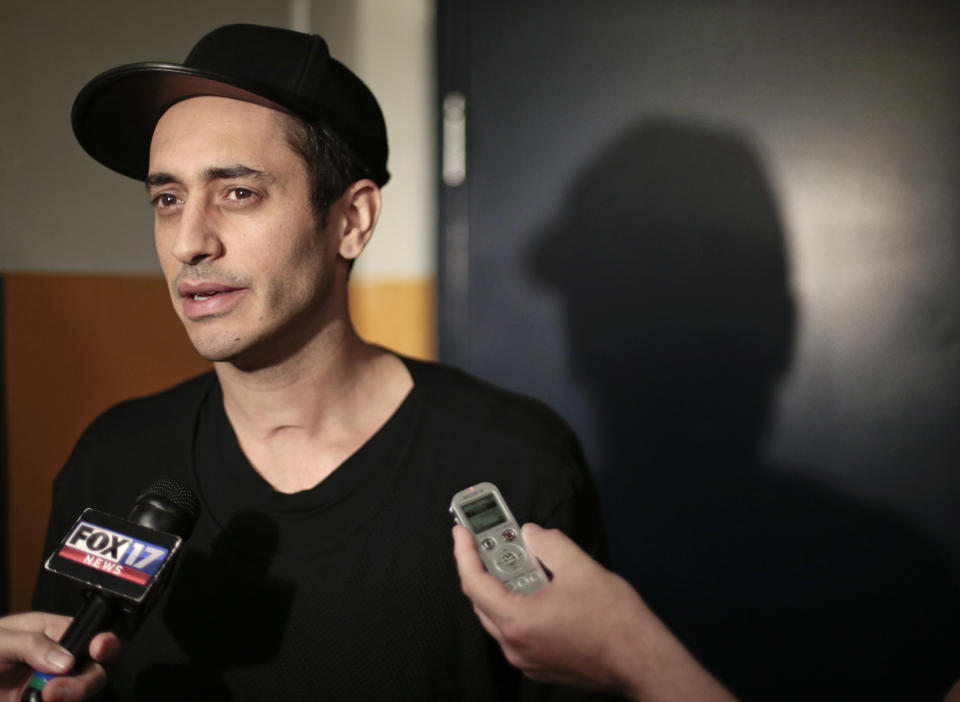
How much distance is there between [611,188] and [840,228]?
0.53m

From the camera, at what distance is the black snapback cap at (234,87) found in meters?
1.02

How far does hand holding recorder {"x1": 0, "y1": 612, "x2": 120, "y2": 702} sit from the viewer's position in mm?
604

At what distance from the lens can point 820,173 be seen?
162 cm

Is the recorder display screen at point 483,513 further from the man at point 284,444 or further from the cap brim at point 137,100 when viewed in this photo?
the cap brim at point 137,100

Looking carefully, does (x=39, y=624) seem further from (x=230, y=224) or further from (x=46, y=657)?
(x=230, y=224)

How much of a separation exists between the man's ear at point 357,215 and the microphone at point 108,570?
64 cm

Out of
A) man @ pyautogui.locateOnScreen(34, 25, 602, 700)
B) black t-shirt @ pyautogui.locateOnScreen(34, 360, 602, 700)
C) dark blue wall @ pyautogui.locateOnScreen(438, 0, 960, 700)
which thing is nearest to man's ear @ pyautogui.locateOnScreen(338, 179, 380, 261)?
man @ pyautogui.locateOnScreen(34, 25, 602, 700)

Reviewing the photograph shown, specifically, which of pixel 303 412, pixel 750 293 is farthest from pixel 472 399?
pixel 750 293

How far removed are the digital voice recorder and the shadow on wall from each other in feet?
3.18

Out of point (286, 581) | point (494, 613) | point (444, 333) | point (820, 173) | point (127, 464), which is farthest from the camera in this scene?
point (444, 333)

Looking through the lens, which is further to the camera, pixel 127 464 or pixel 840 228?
pixel 840 228

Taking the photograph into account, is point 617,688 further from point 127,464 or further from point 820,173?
point 820,173

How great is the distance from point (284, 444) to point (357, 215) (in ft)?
1.35

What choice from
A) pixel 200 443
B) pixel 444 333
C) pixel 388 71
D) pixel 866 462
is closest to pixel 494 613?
pixel 200 443
